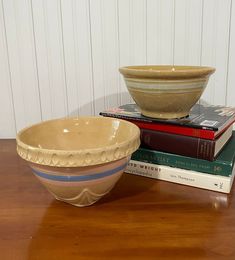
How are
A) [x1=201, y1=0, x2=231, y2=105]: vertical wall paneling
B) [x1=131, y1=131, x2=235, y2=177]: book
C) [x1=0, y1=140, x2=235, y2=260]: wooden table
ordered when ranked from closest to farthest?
1. [x1=0, y1=140, x2=235, y2=260]: wooden table
2. [x1=131, y1=131, x2=235, y2=177]: book
3. [x1=201, y1=0, x2=231, y2=105]: vertical wall paneling

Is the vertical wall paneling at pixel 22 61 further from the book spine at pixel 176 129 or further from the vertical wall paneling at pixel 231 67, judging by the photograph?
the vertical wall paneling at pixel 231 67

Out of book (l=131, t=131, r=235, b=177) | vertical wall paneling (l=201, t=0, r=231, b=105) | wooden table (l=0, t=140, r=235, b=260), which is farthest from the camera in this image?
vertical wall paneling (l=201, t=0, r=231, b=105)

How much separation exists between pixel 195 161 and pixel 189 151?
3 cm

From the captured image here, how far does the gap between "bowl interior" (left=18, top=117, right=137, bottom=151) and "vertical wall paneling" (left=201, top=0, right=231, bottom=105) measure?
41 centimetres

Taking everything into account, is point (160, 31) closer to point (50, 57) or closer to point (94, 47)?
point (94, 47)

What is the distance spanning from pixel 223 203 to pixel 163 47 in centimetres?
54

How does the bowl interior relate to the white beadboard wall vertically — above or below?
below

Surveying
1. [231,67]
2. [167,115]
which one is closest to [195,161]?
[167,115]

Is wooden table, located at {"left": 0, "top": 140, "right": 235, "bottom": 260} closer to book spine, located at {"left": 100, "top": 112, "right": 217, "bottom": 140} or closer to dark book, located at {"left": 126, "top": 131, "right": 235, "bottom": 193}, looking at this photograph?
dark book, located at {"left": 126, "top": 131, "right": 235, "bottom": 193}

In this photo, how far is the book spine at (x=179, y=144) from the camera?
72 centimetres

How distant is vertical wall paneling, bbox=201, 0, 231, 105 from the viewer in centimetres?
99

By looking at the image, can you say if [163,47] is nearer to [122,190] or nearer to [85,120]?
[85,120]

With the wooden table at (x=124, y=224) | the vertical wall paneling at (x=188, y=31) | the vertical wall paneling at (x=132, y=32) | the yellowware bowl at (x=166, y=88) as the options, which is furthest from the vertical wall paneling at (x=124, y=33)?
the wooden table at (x=124, y=224)

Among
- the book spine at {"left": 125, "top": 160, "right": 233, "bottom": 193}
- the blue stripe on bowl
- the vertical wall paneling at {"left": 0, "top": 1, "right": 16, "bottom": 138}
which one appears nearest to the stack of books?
the book spine at {"left": 125, "top": 160, "right": 233, "bottom": 193}
